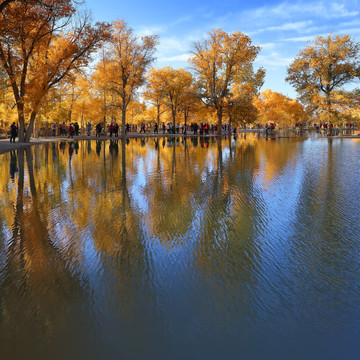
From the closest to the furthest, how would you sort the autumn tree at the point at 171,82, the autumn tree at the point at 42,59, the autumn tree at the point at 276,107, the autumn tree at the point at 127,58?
the autumn tree at the point at 42,59, the autumn tree at the point at 127,58, the autumn tree at the point at 171,82, the autumn tree at the point at 276,107

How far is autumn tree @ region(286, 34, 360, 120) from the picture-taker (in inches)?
1684

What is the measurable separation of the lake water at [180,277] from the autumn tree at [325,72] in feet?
132

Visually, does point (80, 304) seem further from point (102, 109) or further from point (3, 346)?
point (102, 109)

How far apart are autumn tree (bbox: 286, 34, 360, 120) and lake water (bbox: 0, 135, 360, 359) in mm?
40280

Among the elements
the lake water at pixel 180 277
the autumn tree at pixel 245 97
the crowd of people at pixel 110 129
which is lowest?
the lake water at pixel 180 277

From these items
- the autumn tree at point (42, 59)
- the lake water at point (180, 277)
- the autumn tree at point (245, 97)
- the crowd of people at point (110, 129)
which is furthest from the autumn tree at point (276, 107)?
the lake water at point (180, 277)

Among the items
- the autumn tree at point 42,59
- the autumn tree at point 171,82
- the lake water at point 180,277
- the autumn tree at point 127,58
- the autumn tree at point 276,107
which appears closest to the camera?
the lake water at point 180,277

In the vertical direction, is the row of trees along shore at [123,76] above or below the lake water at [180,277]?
above

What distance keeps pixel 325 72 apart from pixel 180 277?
4600 centimetres

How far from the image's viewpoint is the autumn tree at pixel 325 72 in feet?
140

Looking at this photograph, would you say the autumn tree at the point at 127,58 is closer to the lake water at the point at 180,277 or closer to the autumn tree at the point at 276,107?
the lake water at the point at 180,277

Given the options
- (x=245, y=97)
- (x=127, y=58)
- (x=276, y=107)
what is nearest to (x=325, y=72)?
(x=245, y=97)

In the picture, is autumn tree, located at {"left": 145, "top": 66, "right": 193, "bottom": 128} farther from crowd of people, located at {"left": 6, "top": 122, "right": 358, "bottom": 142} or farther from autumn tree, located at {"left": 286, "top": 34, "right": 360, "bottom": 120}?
autumn tree, located at {"left": 286, "top": 34, "right": 360, "bottom": 120}

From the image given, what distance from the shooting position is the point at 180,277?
11.2 feet
